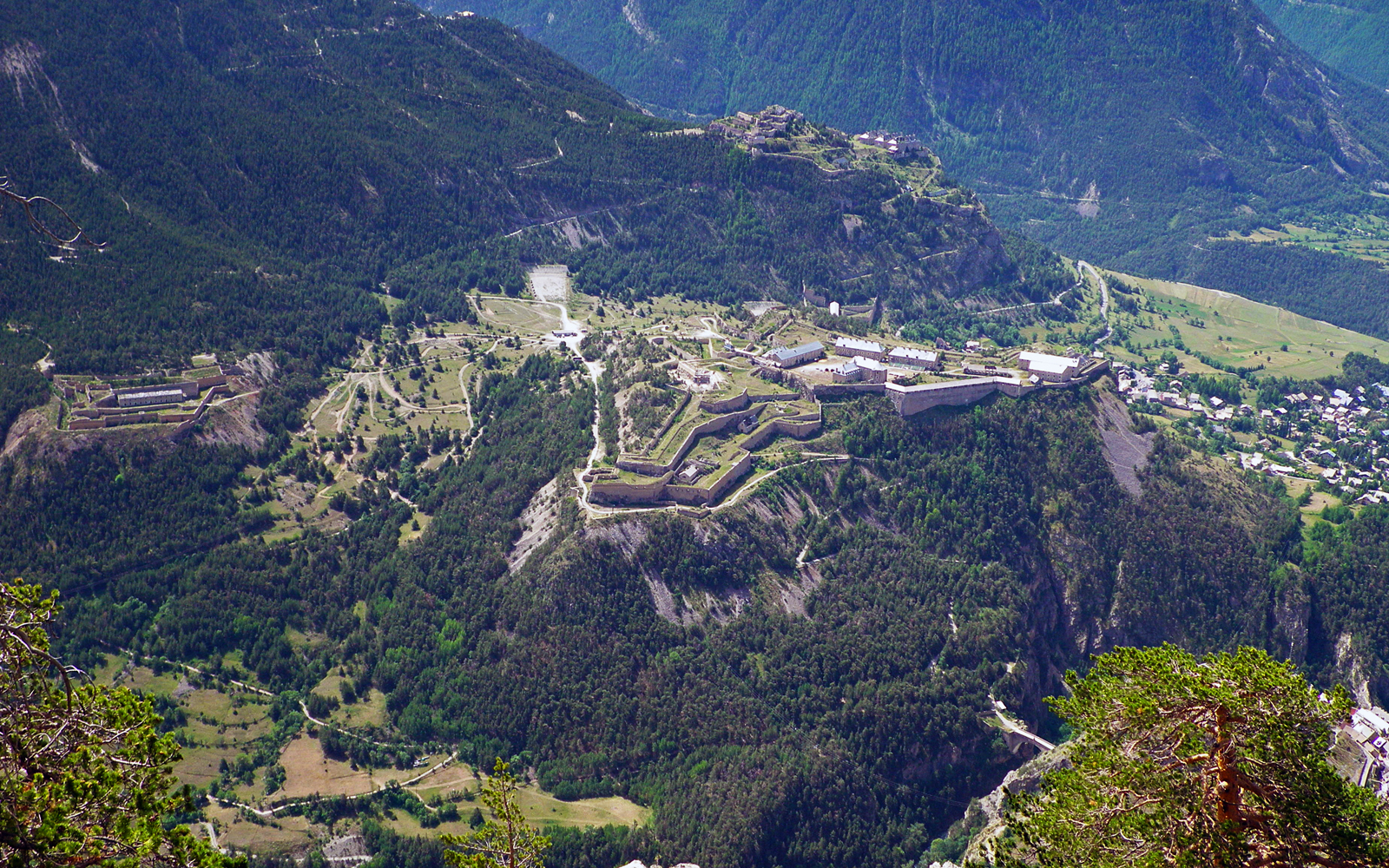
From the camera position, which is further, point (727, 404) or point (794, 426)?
point (794, 426)

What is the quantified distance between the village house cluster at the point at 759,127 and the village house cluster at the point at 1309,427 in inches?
2549

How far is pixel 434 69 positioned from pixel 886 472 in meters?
115

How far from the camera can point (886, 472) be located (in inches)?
4461

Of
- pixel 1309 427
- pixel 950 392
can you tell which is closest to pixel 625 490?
pixel 950 392

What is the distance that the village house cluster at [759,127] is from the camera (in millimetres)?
185875

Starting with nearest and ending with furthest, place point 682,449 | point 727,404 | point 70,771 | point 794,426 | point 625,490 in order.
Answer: point 70,771 → point 625,490 → point 682,449 → point 727,404 → point 794,426

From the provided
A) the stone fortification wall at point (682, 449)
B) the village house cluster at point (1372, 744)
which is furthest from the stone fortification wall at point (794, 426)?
the village house cluster at point (1372, 744)

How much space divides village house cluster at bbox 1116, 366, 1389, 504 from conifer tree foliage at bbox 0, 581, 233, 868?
4822 inches

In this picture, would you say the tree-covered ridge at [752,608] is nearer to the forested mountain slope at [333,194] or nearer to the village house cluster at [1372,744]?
the village house cluster at [1372,744]

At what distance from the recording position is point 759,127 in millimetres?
189000

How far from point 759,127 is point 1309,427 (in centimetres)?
8948

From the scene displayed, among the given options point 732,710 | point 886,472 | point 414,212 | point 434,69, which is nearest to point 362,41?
point 434,69

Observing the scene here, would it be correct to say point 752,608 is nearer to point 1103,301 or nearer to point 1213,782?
point 1213,782

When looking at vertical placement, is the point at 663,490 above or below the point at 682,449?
below
